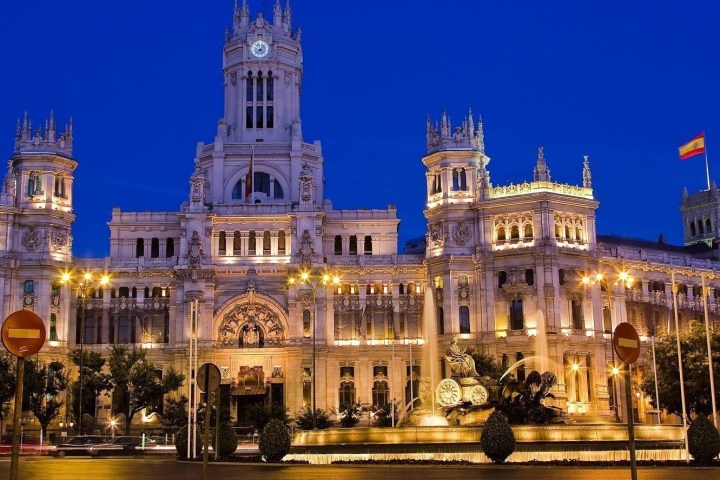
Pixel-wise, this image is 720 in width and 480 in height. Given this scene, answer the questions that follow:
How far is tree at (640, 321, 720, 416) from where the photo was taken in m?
79.9

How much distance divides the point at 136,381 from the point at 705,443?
2453 inches

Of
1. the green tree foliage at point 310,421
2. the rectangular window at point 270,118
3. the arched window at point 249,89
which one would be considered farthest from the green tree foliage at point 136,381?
the arched window at point 249,89

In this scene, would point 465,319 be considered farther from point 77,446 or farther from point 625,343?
point 625,343

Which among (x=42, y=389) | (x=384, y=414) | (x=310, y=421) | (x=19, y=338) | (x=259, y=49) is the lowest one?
(x=310, y=421)

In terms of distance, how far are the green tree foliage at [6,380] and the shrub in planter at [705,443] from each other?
67.0m

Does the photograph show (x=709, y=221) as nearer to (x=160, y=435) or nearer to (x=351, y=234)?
(x=351, y=234)

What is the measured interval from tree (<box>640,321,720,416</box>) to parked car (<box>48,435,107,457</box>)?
1773 inches

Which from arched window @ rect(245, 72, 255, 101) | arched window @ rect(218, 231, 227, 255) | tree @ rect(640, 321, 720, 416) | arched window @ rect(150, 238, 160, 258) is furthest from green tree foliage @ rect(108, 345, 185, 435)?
tree @ rect(640, 321, 720, 416)

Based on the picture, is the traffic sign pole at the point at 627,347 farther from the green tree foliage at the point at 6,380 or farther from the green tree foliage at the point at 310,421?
the green tree foliage at the point at 6,380

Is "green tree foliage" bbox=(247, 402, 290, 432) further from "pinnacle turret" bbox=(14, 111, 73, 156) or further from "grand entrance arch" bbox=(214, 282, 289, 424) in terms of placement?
"pinnacle turret" bbox=(14, 111, 73, 156)

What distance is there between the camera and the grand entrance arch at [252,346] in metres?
108

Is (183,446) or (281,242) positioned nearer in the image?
(183,446)

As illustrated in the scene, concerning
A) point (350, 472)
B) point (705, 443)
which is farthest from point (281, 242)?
point (705, 443)

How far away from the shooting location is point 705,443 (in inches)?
1626
